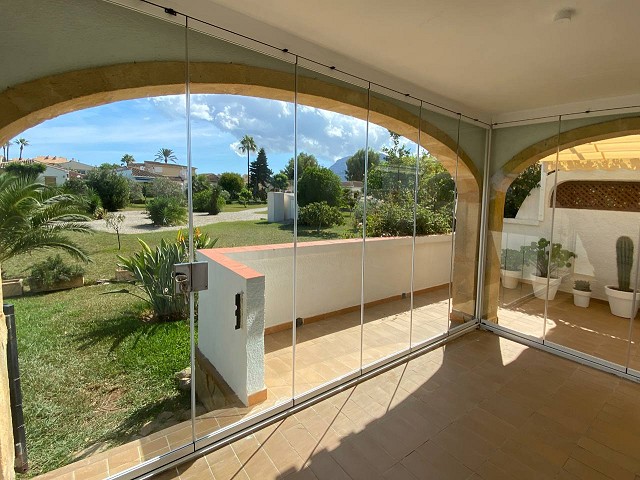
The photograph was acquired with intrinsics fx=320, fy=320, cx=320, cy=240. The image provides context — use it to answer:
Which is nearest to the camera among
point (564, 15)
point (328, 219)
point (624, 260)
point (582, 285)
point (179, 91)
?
point (564, 15)

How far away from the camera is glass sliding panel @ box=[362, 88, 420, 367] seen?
348 centimetres

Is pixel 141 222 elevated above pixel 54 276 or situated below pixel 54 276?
above

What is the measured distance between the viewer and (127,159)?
243 centimetres

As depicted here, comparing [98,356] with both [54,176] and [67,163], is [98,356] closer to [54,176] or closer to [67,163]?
[54,176]

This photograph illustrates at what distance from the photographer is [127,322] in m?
3.46

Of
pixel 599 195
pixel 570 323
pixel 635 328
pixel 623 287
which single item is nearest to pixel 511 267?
pixel 570 323

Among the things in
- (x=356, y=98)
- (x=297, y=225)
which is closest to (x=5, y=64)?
(x=297, y=225)

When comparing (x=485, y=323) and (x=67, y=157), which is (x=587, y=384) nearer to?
(x=485, y=323)

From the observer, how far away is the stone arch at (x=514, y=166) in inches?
138

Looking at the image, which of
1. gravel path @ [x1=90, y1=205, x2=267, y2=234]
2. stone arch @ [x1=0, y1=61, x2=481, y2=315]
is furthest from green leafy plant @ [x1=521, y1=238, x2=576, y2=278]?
gravel path @ [x1=90, y1=205, x2=267, y2=234]

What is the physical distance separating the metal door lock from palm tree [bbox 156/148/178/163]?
2.49ft

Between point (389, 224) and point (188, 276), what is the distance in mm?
3162

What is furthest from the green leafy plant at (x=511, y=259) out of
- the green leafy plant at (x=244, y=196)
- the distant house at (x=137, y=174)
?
the distant house at (x=137, y=174)

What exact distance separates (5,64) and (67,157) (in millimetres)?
721
